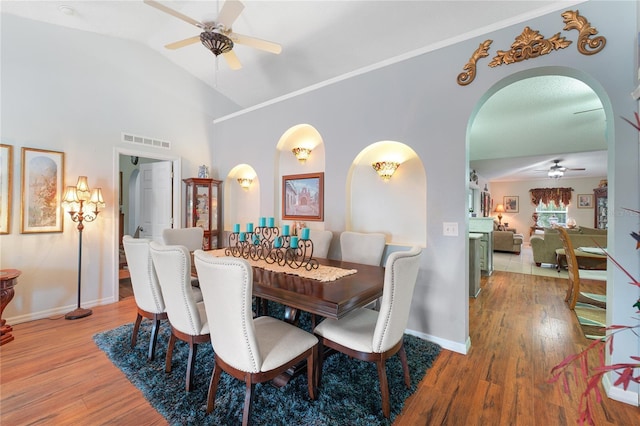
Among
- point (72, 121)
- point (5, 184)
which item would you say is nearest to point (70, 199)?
point (5, 184)

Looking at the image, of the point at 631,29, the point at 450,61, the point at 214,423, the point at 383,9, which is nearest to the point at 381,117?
the point at 450,61

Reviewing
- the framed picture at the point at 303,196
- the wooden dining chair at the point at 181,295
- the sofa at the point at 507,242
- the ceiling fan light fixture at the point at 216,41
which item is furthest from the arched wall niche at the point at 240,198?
the sofa at the point at 507,242

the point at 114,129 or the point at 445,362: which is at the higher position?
the point at 114,129

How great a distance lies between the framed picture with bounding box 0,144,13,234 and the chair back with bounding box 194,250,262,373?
120 inches

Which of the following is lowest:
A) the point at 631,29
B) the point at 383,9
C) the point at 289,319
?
the point at 289,319

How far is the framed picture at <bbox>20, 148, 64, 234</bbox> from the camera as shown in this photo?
10.4ft

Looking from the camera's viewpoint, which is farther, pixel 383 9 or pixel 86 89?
pixel 86 89

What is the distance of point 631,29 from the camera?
1.95 m

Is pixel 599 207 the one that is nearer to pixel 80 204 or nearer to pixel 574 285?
pixel 574 285

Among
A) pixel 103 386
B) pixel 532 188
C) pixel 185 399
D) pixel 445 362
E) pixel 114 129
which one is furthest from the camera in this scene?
pixel 532 188

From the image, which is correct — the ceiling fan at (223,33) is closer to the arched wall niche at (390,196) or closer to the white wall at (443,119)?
the white wall at (443,119)

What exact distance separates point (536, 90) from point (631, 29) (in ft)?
5.41

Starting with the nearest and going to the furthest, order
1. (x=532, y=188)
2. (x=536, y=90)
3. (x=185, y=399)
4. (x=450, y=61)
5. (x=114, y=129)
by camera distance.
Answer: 1. (x=185, y=399)
2. (x=450, y=61)
3. (x=536, y=90)
4. (x=114, y=129)
5. (x=532, y=188)

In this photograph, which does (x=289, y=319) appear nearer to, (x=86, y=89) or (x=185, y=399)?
(x=185, y=399)
